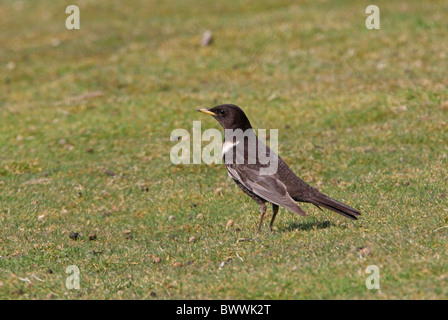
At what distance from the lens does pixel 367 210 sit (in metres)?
12.2

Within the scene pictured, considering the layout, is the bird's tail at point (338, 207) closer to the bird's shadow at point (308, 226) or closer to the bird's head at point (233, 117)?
the bird's shadow at point (308, 226)

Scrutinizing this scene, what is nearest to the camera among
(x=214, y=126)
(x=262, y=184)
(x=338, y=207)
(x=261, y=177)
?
(x=338, y=207)

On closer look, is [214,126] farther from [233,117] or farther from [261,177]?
Result: [261,177]

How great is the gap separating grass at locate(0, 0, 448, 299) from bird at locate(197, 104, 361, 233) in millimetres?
555

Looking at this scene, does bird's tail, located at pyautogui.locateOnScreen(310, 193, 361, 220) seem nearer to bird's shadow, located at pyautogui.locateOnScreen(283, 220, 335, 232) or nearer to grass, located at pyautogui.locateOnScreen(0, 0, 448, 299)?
grass, located at pyautogui.locateOnScreen(0, 0, 448, 299)

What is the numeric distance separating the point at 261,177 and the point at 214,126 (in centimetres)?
901

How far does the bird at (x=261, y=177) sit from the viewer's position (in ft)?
35.5

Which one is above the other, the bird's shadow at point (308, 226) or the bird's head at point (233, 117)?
the bird's head at point (233, 117)

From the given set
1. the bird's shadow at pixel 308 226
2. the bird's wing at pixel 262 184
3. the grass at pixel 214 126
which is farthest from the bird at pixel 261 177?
the grass at pixel 214 126

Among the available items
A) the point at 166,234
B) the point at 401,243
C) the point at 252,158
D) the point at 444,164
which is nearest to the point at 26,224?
the point at 166,234

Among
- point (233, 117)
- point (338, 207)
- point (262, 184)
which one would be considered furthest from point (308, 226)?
point (233, 117)

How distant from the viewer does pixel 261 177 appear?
452 inches
